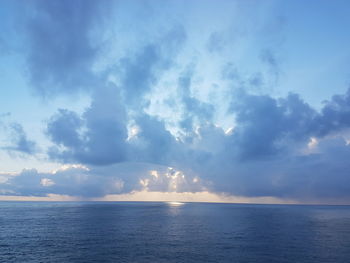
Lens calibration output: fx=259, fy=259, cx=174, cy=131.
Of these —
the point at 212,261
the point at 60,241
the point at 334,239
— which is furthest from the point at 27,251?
the point at 334,239

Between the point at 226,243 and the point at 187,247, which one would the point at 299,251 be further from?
the point at 187,247

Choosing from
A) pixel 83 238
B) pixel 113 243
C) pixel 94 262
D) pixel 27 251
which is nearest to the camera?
pixel 94 262

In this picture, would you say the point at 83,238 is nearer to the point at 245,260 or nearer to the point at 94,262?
the point at 94,262

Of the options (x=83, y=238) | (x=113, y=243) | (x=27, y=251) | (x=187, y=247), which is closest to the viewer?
(x=27, y=251)

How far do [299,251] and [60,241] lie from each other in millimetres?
82178

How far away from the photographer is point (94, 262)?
6750 cm

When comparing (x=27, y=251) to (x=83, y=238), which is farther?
(x=83, y=238)

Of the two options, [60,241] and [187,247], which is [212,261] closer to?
[187,247]

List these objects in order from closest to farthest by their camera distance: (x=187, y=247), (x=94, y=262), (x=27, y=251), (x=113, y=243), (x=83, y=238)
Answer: (x=94, y=262) → (x=27, y=251) → (x=187, y=247) → (x=113, y=243) → (x=83, y=238)

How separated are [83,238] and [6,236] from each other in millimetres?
33525

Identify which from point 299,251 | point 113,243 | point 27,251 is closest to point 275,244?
point 299,251

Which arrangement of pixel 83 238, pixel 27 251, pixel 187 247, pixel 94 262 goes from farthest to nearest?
pixel 83 238 → pixel 187 247 → pixel 27 251 → pixel 94 262

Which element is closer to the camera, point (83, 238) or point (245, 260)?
point (245, 260)

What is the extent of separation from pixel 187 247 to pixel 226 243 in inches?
628
